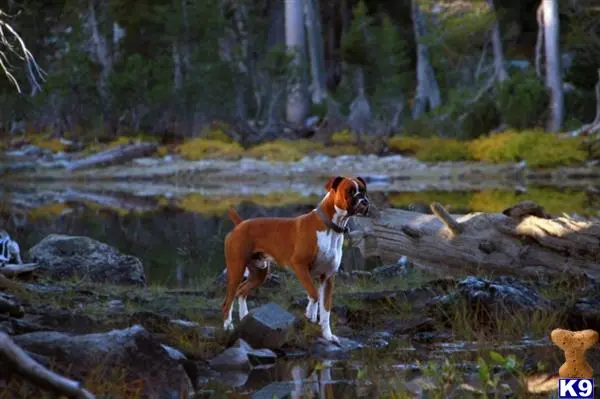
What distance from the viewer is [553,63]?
37.0 m

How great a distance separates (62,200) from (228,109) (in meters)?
12.3

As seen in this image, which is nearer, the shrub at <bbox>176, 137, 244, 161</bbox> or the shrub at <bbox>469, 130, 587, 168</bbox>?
the shrub at <bbox>469, 130, 587, 168</bbox>

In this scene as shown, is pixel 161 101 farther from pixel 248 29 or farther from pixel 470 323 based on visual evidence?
pixel 470 323

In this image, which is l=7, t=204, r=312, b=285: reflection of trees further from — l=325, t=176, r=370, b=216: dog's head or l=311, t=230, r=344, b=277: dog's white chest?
l=325, t=176, r=370, b=216: dog's head

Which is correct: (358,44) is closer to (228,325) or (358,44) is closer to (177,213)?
(177,213)

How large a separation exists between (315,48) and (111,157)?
10289 mm

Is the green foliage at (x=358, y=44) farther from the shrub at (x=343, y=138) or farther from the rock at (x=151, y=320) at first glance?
the rock at (x=151, y=320)

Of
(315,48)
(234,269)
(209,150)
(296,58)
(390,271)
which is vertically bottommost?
(209,150)

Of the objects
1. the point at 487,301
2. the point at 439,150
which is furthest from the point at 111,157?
the point at 487,301

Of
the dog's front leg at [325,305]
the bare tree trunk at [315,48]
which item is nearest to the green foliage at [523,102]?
the bare tree trunk at [315,48]

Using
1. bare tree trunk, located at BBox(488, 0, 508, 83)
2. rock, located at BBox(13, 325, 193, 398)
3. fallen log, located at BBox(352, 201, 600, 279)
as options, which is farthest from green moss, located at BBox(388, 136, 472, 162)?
rock, located at BBox(13, 325, 193, 398)

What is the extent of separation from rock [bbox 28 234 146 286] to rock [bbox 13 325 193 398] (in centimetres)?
575

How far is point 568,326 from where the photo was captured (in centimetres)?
915

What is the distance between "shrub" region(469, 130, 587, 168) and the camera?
33.6 meters
